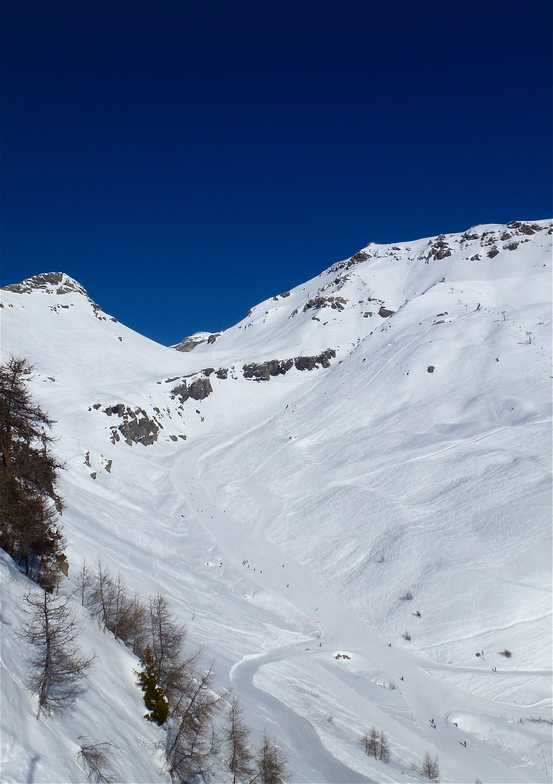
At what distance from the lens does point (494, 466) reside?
124 ft

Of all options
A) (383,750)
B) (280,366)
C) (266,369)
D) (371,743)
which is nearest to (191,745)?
(371,743)

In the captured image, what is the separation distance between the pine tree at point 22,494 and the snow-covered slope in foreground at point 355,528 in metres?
5.60

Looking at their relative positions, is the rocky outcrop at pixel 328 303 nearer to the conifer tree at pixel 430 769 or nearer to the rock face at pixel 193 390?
the rock face at pixel 193 390

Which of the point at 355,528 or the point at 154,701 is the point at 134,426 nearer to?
the point at 355,528

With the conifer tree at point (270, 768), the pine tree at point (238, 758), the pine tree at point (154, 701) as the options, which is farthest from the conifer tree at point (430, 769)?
the pine tree at point (154, 701)

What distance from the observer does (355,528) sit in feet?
120

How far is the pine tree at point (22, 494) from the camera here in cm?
1619

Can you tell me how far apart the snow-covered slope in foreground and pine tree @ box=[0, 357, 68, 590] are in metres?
5.60

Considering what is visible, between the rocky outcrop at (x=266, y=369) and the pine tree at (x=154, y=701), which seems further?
the rocky outcrop at (x=266, y=369)

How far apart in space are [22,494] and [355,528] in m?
27.1

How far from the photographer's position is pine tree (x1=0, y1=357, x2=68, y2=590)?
16188mm

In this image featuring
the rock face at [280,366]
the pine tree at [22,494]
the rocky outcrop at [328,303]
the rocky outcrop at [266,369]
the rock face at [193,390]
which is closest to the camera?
the pine tree at [22,494]

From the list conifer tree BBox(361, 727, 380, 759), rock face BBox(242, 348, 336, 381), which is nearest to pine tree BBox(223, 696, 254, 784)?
conifer tree BBox(361, 727, 380, 759)

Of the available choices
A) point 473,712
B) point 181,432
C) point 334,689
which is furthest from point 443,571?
point 181,432
